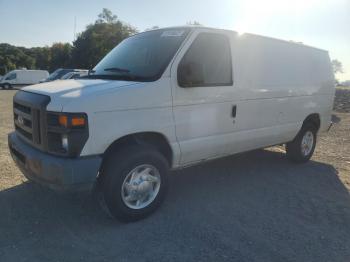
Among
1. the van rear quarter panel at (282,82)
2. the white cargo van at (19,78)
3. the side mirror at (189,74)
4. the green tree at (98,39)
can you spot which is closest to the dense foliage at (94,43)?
the green tree at (98,39)

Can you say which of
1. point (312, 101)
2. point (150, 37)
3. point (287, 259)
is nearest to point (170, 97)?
point (150, 37)

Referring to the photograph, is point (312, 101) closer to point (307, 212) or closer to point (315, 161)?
point (315, 161)

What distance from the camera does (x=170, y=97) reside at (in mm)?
4059

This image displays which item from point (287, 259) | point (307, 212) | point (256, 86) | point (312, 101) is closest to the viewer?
point (287, 259)

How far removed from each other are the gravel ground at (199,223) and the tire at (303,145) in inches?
31.7

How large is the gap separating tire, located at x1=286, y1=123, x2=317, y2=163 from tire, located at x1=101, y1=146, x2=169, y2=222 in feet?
11.3

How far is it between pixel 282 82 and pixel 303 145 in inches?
65.4

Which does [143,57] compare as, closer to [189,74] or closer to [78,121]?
[189,74]

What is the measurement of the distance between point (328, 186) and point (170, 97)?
127 inches

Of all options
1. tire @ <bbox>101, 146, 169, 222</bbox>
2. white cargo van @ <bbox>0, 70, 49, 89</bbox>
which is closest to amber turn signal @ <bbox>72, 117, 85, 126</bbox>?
tire @ <bbox>101, 146, 169, 222</bbox>

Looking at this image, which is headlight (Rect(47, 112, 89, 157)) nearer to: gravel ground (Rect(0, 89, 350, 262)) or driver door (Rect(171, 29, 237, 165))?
gravel ground (Rect(0, 89, 350, 262))

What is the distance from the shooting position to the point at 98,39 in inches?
2142

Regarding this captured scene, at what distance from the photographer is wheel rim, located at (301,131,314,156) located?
6700 millimetres

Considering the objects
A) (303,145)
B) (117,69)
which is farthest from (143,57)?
(303,145)
